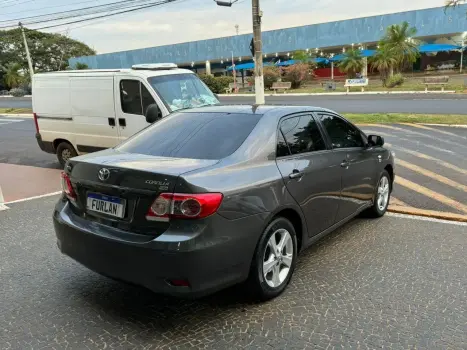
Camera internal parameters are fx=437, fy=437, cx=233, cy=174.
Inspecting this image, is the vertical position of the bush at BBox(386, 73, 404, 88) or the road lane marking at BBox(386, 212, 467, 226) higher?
the bush at BBox(386, 73, 404, 88)

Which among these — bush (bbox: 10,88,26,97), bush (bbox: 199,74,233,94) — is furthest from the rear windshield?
bush (bbox: 10,88,26,97)

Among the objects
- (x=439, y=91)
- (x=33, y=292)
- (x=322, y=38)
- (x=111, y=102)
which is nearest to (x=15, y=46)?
(x=322, y=38)

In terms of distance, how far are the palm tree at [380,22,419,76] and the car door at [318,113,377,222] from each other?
110ft

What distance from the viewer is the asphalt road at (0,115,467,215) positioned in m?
6.36

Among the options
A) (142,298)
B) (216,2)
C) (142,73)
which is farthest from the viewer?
(216,2)

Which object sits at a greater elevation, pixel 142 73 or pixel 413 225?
pixel 142 73

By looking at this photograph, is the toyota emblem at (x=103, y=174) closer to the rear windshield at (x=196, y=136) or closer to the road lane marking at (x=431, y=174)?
the rear windshield at (x=196, y=136)

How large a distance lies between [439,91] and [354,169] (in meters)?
25.8

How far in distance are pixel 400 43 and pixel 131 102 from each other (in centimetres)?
3277

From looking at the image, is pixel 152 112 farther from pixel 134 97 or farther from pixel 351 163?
pixel 351 163

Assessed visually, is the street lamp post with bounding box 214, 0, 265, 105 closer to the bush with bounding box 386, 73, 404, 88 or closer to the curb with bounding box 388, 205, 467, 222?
the curb with bounding box 388, 205, 467, 222

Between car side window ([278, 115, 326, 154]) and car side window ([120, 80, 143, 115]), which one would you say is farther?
car side window ([120, 80, 143, 115])

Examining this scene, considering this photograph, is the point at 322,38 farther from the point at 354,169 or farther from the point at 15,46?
the point at 15,46

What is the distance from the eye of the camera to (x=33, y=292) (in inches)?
150
